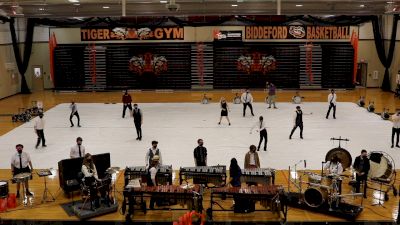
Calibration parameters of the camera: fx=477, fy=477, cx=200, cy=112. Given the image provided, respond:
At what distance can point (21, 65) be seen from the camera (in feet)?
118

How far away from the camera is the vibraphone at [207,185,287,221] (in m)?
12.3

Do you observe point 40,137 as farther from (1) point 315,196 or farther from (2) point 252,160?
(1) point 315,196

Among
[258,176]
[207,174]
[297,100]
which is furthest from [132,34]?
[258,176]

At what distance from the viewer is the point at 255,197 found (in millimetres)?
12352

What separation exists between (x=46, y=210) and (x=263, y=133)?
353 inches

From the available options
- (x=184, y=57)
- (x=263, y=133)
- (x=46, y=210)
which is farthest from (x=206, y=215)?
(x=184, y=57)

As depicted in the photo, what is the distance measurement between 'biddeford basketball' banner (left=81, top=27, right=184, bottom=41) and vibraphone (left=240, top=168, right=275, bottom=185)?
24.8 metres

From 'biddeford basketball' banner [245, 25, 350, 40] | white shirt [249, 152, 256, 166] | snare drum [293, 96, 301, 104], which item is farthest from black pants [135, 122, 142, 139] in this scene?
'biddeford basketball' banner [245, 25, 350, 40]

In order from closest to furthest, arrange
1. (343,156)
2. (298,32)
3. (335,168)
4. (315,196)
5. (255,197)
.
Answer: (255,197) → (315,196) → (335,168) → (343,156) → (298,32)

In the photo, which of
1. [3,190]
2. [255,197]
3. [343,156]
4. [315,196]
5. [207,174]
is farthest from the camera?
[343,156]

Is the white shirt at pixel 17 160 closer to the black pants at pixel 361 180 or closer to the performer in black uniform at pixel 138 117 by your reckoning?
the performer in black uniform at pixel 138 117

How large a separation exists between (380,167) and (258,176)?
11.9ft

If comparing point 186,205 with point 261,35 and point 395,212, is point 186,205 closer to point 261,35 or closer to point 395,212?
point 395,212

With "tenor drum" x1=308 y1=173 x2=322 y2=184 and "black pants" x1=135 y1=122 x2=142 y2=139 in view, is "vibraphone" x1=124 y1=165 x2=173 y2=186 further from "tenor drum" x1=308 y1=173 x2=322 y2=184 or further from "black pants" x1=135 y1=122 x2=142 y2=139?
"black pants" x1=135 y1=122 x2=142 y2=139
